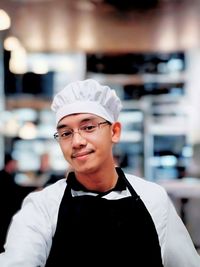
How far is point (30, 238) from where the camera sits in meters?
0.98

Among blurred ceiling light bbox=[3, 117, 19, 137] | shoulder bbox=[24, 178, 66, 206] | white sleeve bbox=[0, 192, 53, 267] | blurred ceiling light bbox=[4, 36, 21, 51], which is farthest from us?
blurred ceiling light bbox=[3, 117, 19, 137]

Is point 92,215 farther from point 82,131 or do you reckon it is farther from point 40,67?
point 40,67

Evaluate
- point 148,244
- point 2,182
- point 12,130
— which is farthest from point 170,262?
point 12,130

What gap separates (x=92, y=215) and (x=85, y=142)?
0.57 feet

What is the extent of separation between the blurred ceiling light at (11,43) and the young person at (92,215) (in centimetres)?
308

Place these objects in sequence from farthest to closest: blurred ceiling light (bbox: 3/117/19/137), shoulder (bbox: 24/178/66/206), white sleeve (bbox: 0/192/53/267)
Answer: blurred ceiling light (bbox: 3/117/19/137) < shoulder (bbox: 24/178/66/206) < white sleeve (bbox: 0/192/53/267)

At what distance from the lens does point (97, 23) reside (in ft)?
13.8

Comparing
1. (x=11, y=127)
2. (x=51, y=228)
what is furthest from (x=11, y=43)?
(x=51, y=228)

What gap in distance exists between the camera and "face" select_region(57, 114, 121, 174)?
102 centimetres

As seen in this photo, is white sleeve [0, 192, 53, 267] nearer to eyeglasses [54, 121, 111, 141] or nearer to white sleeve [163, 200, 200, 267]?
eyeglasses [54, 121, 111, 141]

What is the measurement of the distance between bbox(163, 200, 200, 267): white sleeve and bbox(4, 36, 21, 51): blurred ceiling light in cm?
321

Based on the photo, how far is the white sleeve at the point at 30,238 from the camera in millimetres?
957

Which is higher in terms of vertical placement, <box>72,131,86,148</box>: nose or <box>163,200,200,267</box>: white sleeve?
<box>72,131,86,148</box>: nose

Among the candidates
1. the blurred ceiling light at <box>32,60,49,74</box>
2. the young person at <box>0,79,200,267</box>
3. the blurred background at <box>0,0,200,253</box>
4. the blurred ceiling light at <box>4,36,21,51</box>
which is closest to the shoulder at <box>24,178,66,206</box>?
the young person at <box>0,79,200,267</box>
